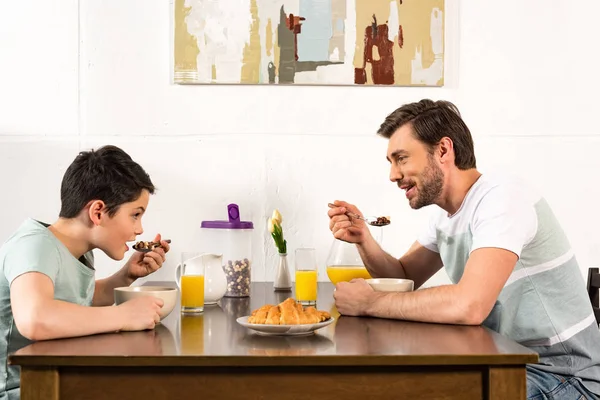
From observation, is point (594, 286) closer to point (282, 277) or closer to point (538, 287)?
point (538, 287)

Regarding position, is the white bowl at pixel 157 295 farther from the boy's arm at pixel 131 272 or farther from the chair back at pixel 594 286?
the chair back at pixel 594 286

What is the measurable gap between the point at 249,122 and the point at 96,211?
1.03m

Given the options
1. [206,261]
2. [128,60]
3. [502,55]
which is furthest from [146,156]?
[502,55]

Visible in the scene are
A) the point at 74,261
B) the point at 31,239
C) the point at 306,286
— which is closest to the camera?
the point at 31,239

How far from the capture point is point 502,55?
2703 millimetres

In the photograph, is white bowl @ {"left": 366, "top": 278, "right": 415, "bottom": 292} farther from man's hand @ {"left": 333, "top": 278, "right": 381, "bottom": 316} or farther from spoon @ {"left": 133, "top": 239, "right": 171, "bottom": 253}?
spoon @ {"left": 133, "top": 239, "right": 171, "bottom": 253}

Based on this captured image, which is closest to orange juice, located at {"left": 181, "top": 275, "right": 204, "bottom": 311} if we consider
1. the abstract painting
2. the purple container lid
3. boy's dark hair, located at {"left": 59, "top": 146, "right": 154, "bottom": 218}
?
boy's dark hair, located at {"left": 59, "top": 146, "right": 154, "bottom": 218}

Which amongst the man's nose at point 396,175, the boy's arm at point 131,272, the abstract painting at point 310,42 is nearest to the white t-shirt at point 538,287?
the man's nose at point 396,175

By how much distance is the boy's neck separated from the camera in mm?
1730

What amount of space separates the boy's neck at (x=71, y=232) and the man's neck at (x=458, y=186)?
90cm

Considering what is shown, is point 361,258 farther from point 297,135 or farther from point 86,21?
point 86,21

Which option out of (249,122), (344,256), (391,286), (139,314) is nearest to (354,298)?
(391,286)

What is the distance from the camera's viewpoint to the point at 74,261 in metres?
1.70

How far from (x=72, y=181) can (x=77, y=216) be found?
8 centimetres
